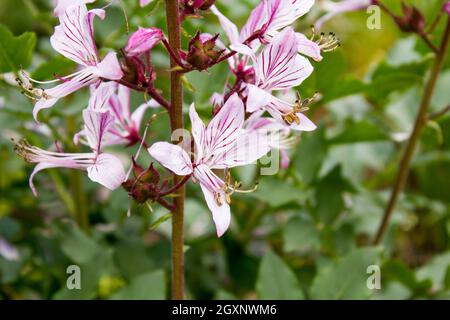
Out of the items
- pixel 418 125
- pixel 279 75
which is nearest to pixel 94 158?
pixel 279 75

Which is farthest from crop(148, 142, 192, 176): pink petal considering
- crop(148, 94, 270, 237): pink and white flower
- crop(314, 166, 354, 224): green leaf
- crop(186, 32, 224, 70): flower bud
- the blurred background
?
crop(314, 166, 354, 224): green leaf

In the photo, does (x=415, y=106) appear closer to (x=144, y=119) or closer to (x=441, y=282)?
(x=441, y=282)

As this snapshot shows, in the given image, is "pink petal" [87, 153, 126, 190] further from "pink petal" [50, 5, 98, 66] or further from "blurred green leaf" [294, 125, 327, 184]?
"blurred green leaf" [294, 125, 327, 184]

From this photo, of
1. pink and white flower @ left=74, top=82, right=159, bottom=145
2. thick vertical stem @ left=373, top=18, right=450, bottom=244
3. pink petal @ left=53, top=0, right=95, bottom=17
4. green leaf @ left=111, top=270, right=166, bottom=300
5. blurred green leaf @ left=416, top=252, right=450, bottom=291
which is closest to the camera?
pink petal @ left=53, top=0, right=95, bottom=17

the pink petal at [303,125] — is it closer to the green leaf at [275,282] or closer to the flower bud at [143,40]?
the flower bud at [143,40]

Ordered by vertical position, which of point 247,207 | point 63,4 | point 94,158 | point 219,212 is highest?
point 247,207

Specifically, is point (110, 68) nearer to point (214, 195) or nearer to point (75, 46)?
point (75, 46)
